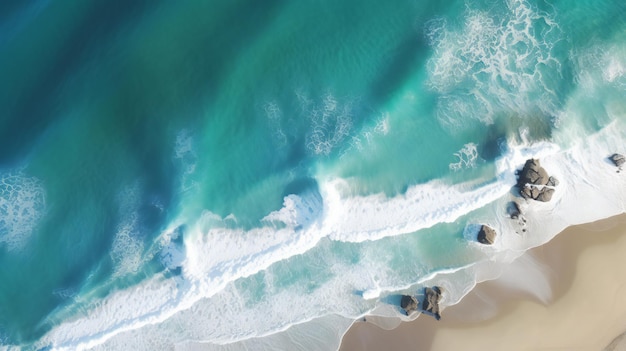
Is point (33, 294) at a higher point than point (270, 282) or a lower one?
higher

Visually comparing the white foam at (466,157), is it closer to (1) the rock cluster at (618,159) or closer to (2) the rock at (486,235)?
(2) the rock at (486,235)

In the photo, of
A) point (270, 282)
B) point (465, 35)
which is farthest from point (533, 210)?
point (270, 282)

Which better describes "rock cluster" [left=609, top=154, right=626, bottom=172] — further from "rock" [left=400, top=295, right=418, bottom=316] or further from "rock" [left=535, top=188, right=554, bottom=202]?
"rock" [left=400, top=295, right=418, bottom=316]

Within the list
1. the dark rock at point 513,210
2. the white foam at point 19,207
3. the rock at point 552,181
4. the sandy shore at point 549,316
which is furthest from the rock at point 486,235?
the white foam at point 19,207

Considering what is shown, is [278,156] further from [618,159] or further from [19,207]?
[618,159]

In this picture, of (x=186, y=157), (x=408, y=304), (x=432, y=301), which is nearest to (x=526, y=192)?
(x=432, y=301)

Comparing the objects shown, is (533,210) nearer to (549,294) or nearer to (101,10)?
(549,294)
